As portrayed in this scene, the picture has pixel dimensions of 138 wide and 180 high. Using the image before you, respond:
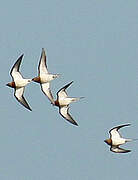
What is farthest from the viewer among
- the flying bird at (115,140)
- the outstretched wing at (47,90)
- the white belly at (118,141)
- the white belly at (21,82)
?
the flying bird at (115,140)

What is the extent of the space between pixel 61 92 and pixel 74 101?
4.39ft

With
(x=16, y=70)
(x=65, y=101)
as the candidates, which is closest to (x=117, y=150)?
(x=65, y=101)

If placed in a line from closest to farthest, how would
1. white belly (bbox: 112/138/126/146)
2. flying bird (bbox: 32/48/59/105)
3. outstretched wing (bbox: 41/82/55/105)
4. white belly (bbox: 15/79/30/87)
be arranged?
flying bird (bbox: 32/48/59/105), outstretched wing (bbox: 41/82/55/105), white belly (bbox: 15/79/30/87), white belly (bbox: 112/138/126/146)

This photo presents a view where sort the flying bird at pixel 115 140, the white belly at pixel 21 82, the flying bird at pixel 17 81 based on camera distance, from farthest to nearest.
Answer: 1. the flying bird at pixel 115 140
2. the flying bird at pixel 17 81
3. the white belly at pixel 21 82

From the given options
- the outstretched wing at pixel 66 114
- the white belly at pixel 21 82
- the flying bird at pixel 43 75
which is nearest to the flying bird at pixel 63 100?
the outstretched wing at pixel 66 114

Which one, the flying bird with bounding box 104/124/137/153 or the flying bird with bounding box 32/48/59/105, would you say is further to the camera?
the flying bird with bounding box 104/124/137/153

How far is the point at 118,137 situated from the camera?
61.8m

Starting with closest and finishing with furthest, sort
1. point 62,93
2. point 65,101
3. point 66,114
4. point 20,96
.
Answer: point 65,101 → point 62,93 → point 20,96 → point 66,114

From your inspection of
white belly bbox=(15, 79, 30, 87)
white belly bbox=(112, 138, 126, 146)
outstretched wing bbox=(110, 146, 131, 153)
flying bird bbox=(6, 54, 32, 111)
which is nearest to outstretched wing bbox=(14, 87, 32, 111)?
flying bird bbox=(6, 54, 32, 111)

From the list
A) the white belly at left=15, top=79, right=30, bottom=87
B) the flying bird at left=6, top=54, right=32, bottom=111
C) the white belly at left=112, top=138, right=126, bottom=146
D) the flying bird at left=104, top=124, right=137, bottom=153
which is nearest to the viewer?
the white belly at left=15, top=79, right=30, bottom=87

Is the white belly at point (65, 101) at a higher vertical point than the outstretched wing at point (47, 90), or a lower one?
lower

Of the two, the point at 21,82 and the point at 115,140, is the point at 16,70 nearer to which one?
the point at 21,82

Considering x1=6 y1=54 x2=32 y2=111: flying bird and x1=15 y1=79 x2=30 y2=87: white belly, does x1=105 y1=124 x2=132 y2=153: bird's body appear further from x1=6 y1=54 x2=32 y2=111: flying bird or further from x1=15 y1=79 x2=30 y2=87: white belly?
x1=15 y1=79 x2=30 y2=87: white belly

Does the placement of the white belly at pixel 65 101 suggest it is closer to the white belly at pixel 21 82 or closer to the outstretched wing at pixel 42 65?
the outstretched wing at pixel 42 65
